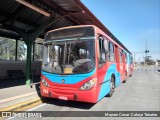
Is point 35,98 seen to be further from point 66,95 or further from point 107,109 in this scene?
point 107,109

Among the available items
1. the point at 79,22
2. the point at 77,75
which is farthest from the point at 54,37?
the point at 79,22

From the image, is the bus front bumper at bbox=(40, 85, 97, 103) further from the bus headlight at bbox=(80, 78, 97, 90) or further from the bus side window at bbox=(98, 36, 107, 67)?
the bus side window at bbox=(98, 36, 107, 67)

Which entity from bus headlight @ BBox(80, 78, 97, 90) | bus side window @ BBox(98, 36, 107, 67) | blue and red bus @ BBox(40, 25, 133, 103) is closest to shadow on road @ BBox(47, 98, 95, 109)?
blue and red bus @ BBox(40, 25, 133, 103)

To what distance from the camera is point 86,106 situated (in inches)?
275

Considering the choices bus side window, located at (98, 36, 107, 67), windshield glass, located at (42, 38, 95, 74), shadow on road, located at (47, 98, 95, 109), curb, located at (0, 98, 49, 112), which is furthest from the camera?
shadow on road, located at (47, 98, 95, 109)

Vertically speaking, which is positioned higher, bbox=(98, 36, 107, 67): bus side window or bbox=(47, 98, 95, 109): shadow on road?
bbox=(98, 36, 107, 67): bus side window

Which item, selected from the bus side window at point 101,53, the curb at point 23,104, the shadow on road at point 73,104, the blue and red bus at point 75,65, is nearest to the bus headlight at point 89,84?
the blue and red bus at point 75,65

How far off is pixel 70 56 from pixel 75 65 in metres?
0.42

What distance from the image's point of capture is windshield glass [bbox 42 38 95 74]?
6.38 m

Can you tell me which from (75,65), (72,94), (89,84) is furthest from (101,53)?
(72,94)

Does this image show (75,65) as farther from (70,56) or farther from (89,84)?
(89,84)

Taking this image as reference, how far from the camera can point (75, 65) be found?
650 cm

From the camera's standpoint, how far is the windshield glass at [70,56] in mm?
6379

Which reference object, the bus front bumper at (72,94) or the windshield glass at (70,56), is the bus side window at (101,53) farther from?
the bus front bumper at (72,94)
